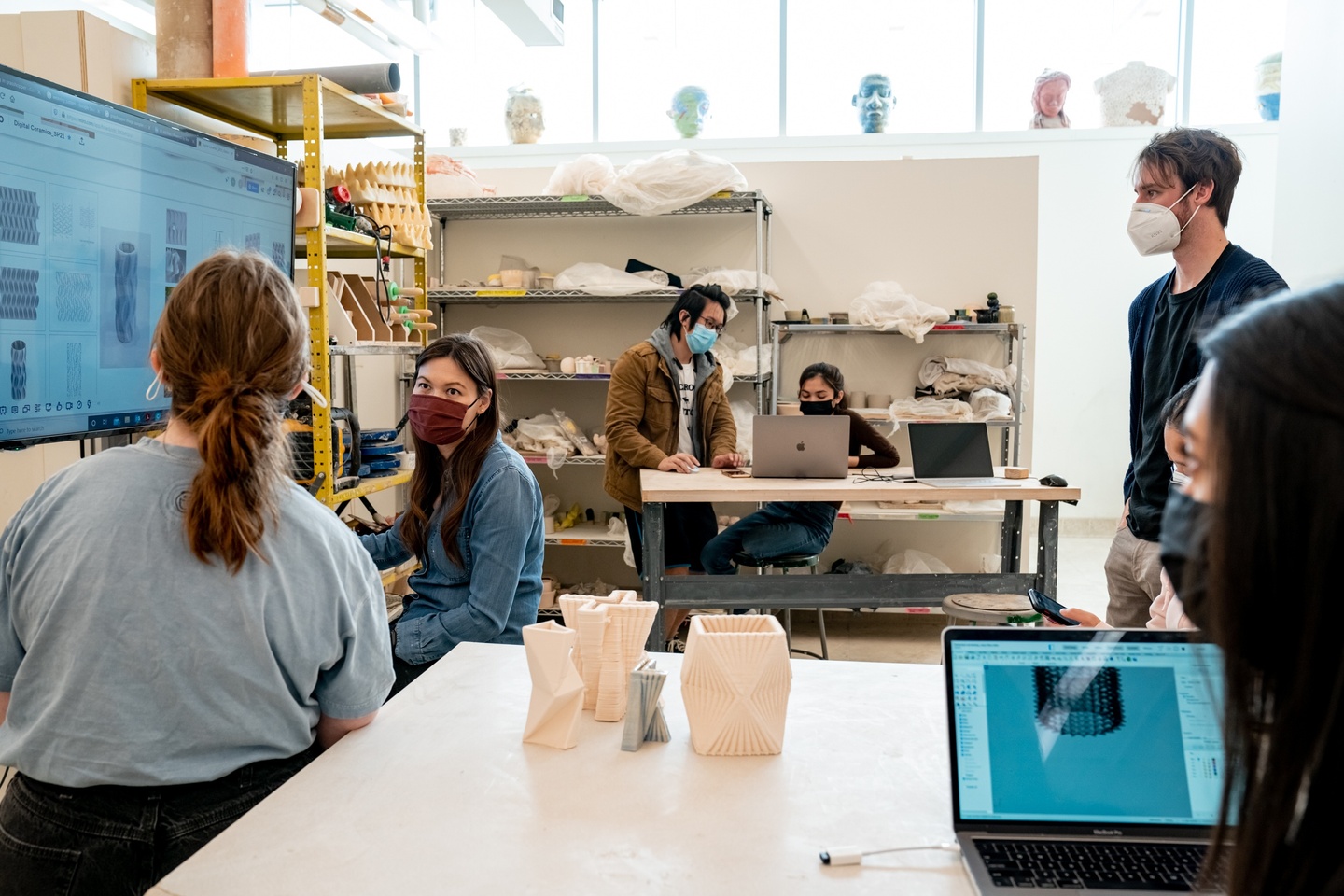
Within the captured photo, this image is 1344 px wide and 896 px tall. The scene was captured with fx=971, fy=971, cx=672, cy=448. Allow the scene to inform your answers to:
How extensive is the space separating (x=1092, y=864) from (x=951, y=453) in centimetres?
272

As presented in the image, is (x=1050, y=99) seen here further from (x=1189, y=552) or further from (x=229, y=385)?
(x=1189, y=552)

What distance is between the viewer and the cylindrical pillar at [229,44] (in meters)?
2.84

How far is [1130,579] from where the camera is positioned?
2508mm

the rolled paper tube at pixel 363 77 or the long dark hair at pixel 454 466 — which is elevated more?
the rolled paper tube at pixel 363 77

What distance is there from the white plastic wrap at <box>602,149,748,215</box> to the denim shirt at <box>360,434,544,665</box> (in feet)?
8.88

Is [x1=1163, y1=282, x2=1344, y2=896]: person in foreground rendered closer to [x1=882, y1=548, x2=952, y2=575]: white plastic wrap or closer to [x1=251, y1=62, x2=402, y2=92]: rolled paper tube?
[x1=251, y1=62, x2=402, y2=92]: rolled paper tube

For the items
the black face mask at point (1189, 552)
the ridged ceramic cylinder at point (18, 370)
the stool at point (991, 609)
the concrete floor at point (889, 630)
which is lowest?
the concrete floor at point (889, 630)

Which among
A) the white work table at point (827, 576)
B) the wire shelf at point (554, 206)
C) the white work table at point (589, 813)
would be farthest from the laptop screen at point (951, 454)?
the white work table at point (589, 813)

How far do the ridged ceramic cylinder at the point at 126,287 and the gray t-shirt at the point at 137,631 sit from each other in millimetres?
776

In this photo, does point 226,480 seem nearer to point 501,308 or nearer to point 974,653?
point 974,653

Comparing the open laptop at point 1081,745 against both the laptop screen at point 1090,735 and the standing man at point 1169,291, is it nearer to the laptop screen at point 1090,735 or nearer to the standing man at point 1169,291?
the laptop screen at point 1090,735

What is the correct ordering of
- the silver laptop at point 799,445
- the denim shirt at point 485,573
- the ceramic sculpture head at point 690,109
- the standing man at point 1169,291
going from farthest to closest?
the ceramic sculpture head at point 690,109 < the silver laptop at point 799,445 < the standing man at point 1169,291 < the denim shirt at point 485,573

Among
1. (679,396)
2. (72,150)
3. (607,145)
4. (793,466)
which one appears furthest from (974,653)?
(607,145)

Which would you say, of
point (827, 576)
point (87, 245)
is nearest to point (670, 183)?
point (827, 576)
